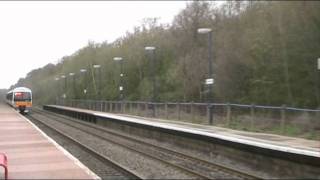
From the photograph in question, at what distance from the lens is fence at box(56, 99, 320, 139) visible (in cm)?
2250

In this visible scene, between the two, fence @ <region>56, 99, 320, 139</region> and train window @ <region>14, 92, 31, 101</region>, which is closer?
fence @ <region>56, 99, 320, 139</region>

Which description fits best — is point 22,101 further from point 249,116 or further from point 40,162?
point 40,162

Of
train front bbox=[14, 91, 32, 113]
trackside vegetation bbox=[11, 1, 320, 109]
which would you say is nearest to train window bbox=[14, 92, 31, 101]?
train front bbox=[14, 91, 32, 113]

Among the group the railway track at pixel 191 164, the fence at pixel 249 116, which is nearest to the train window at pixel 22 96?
the fence at pixel 249 116

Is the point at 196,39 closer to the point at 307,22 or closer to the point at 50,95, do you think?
the point at 307,22

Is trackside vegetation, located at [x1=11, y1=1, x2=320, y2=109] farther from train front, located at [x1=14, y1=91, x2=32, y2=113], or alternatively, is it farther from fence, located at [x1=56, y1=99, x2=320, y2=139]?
train front, located at [x1=14, y1=91, x2=32, y2=113]

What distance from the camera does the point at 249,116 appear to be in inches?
1073

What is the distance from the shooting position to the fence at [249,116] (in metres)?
22.5

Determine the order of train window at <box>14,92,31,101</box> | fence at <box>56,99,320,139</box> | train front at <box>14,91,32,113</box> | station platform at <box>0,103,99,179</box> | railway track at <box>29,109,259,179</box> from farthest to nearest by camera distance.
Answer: train window at <box>14,92,31,101</box> → train front at <box>14,91,32,113</box> → fence at <box>56,99,320,139</box> → railway track at <box>29,109,259,179</box> → station platform at <box>0,103,99,179</box>

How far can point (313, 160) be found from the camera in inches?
599

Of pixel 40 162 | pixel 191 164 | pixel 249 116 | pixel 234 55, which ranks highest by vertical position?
pixel 234 55

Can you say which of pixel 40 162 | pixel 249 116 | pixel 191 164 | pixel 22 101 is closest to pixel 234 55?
pixel 249 116

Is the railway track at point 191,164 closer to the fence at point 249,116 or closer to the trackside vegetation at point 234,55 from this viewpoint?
the fence at point 249,116

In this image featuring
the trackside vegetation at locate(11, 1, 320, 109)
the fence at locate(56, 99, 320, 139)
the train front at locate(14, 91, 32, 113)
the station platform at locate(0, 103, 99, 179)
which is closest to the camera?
the station platform at locate(0, 103, 99, 179)
